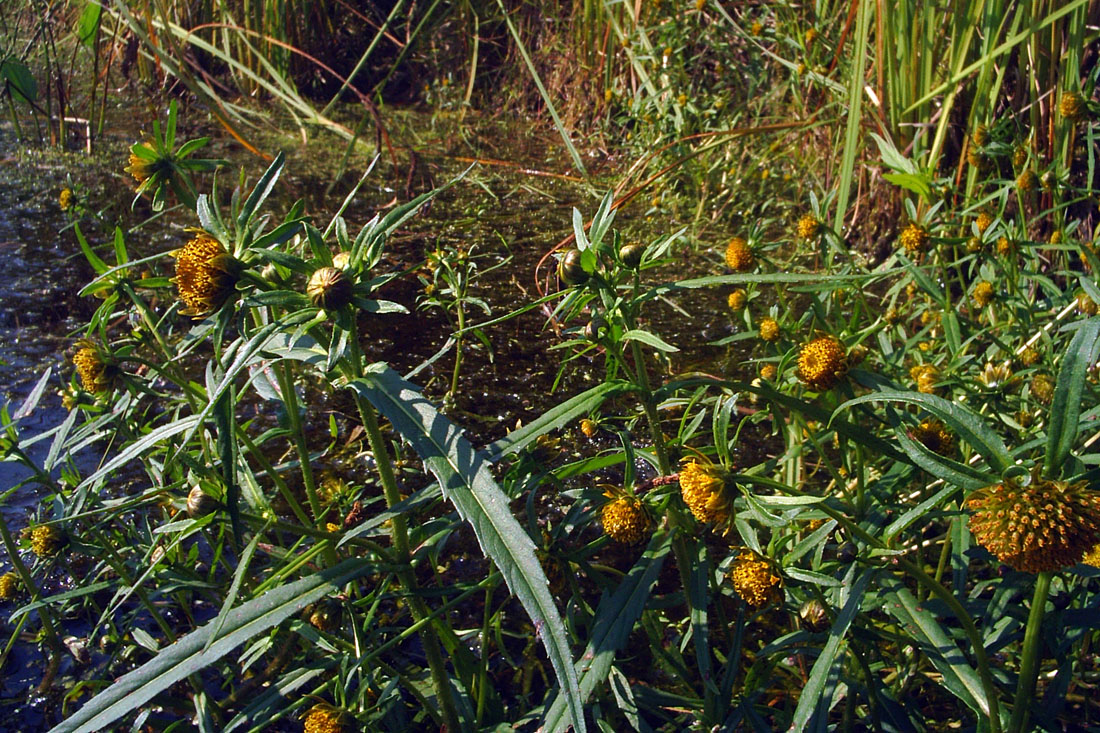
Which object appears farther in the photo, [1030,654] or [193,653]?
[193,653]

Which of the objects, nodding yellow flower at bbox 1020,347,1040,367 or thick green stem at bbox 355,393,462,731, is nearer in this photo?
thick green stem at bbox 355,393,462,731

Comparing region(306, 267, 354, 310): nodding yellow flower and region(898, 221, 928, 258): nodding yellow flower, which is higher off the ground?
region(306, 267, 354, 310): nodding yellow flower

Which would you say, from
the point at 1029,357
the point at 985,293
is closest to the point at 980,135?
the point at 985,293

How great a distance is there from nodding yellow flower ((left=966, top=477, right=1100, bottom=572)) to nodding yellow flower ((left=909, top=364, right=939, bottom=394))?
0.65m

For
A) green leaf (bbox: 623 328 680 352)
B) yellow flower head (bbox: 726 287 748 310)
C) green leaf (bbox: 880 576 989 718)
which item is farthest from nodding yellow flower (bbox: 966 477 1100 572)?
yellow flower head (bbox: 726 287 748 310)

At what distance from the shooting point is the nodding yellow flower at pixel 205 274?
2.78 ft

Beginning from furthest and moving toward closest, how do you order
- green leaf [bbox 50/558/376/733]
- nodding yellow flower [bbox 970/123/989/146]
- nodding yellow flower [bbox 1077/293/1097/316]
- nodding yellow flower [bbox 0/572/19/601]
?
nodding yellow flower [bbox 970/123/989/146] → nodding yellow flower [bbox 1077/293/1097/316] → nodding yellow flower [bbox 0/572/19/601] → green leaf [bbox 50/558/376/733]

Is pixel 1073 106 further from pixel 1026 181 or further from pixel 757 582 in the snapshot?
pixel 757 582

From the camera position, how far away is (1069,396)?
0.66 meters

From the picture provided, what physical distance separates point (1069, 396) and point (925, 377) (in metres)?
0.69

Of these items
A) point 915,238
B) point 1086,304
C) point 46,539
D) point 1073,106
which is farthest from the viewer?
point 1073,106

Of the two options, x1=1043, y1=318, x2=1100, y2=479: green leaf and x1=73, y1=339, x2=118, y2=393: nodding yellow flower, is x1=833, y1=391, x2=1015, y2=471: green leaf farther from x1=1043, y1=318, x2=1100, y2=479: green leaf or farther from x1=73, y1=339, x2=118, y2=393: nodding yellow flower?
Result: x1=73, y1=339, x2=118, y2=393: nodding yellow flower

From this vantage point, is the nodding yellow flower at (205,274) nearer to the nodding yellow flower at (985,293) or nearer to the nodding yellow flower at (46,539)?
the nodding yellow flower at (46,539)

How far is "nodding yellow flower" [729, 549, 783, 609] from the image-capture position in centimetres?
90
